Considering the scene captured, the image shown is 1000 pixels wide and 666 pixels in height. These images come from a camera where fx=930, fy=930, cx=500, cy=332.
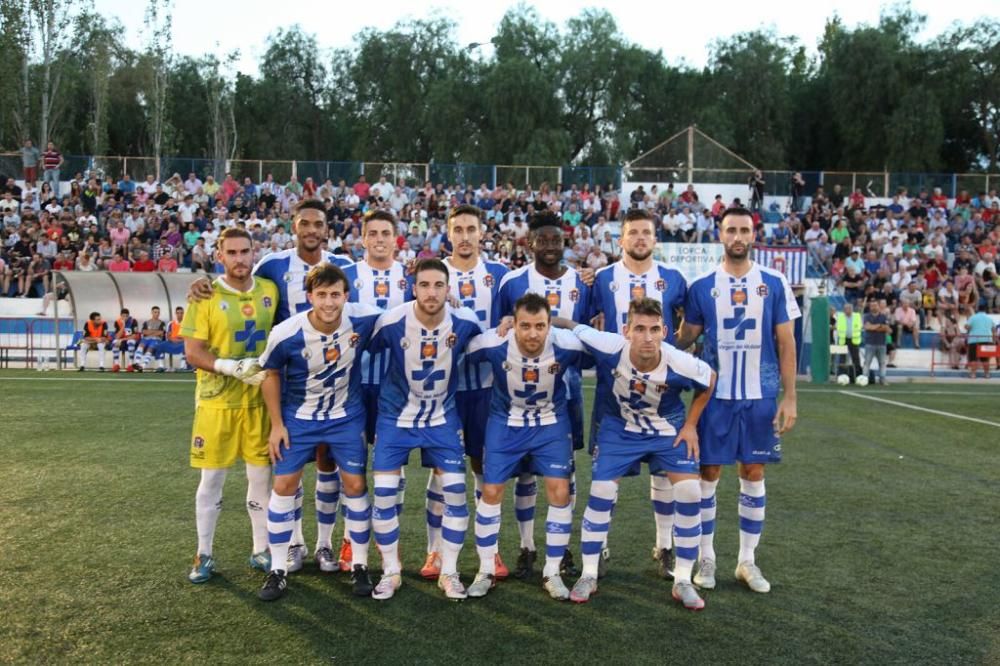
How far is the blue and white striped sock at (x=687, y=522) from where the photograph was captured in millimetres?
5211

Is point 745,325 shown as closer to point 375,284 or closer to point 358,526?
point 375,284

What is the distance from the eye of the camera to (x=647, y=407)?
5352mm

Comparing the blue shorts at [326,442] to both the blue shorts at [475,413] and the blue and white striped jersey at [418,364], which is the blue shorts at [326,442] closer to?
the blue and white striped jersey at [418,364]

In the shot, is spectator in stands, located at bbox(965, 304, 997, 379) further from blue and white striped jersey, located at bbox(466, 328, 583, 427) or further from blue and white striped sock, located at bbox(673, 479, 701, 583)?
blue and white striped jersey, located at bbox(466, 328, 583, 427)

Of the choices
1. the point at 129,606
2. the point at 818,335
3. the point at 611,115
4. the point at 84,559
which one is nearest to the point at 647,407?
the point at 129,606

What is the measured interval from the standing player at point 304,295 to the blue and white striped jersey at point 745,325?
2.40 metres

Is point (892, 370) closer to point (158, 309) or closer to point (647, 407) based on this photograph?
point (158, 309)

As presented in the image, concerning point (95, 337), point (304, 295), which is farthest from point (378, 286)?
point (95, 337)

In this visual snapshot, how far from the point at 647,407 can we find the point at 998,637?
2.08 metres

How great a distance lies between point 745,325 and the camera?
559 cm

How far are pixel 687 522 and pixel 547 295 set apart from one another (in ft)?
5.40

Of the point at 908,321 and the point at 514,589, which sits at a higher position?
the point at 908,321

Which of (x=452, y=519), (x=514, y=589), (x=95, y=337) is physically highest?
(x=95, y=337)

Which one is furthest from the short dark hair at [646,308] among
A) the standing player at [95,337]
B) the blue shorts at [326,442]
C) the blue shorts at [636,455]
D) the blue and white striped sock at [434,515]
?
the standing player at [95,337]
